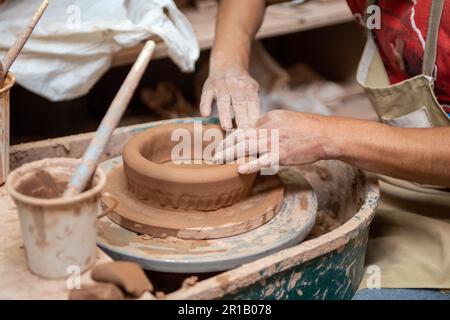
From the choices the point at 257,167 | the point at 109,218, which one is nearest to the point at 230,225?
the point at 257,167

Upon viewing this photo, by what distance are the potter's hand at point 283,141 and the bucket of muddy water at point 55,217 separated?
0.40 metres

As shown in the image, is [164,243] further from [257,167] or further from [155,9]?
[155,9]

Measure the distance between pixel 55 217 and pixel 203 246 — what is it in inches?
14.4

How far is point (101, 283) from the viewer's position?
1045 mm

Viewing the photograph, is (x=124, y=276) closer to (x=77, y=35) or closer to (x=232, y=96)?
(x=232, y=96)

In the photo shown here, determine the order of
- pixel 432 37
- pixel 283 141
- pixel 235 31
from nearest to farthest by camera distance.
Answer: pixel 283 141
pixel 432 37
pixel 235 31

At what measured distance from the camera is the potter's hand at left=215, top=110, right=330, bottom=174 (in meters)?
1.38

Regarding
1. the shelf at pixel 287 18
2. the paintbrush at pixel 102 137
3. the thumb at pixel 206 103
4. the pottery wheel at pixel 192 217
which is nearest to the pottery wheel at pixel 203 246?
the pottery wheel at pixel 192 217

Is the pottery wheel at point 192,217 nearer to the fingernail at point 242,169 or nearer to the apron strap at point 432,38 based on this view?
the fingernail at point 242,169

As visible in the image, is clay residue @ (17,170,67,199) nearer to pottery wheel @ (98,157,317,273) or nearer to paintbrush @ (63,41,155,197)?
paintbrush @ (63,41,155,197)

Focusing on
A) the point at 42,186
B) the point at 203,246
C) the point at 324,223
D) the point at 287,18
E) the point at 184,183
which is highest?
the point at 42,186

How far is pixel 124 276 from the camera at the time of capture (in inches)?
40.4

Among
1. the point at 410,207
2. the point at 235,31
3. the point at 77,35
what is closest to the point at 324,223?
the point at 410,207

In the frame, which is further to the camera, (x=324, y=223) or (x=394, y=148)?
(x=324, y=223)
